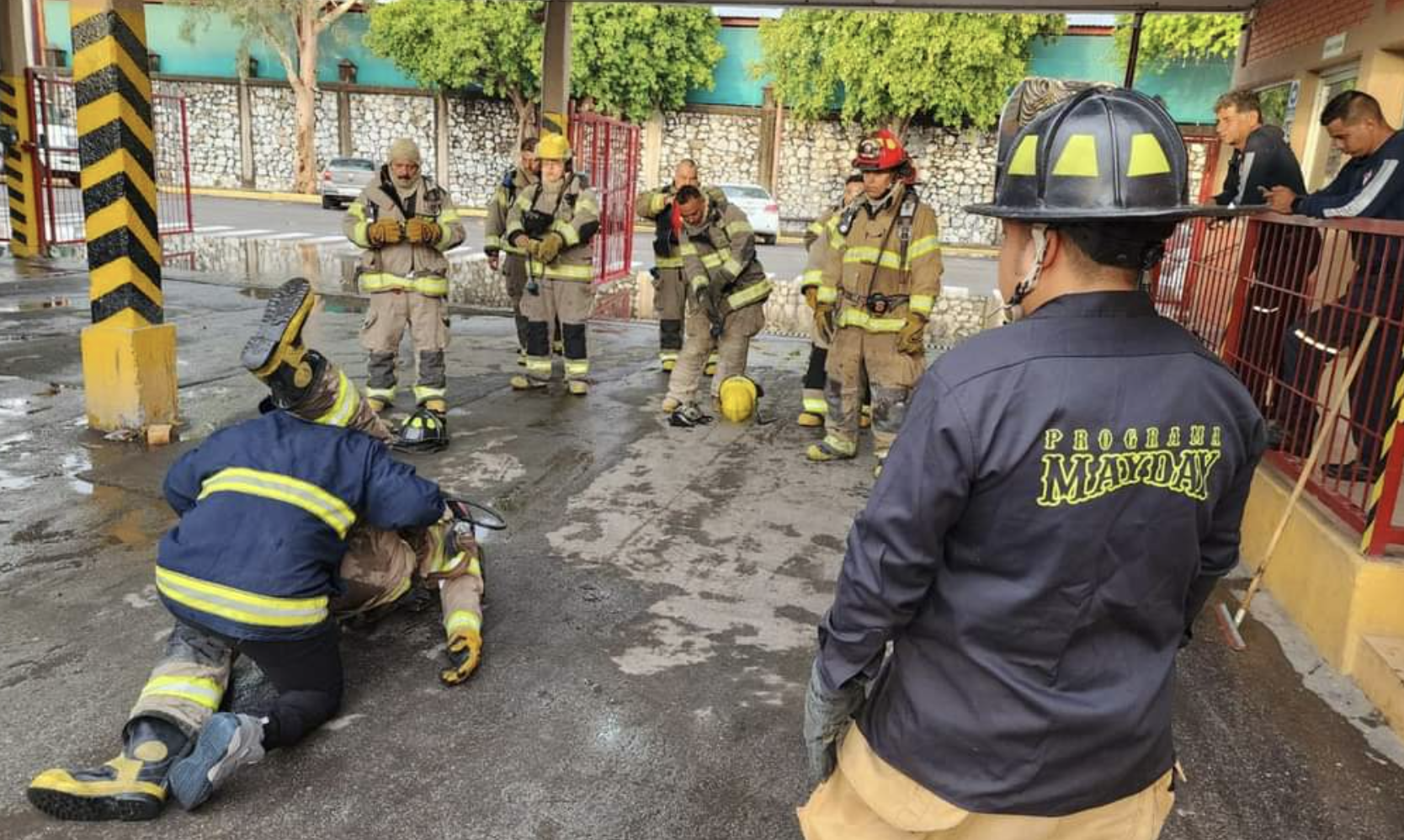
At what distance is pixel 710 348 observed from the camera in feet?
24.5

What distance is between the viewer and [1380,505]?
3.72m

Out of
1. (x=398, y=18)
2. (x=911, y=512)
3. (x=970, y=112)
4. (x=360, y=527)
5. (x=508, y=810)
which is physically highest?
(x=398, y=18)

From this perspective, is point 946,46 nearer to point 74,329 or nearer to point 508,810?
point 74,329

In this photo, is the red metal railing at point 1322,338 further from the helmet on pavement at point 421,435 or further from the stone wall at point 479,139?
the stone wall at point 479,139

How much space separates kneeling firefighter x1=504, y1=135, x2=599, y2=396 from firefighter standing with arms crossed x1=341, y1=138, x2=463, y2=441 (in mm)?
749

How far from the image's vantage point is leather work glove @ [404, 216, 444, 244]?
22.2 feet

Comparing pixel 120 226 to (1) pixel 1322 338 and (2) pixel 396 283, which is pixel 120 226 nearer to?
(2) pixel 396 283

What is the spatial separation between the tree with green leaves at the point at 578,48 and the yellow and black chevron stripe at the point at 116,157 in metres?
23.0

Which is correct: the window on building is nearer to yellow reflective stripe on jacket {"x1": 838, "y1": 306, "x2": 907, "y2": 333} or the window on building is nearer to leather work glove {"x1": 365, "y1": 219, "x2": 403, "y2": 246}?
yellow reflective stripe on jacket {"x1": 838, "y1": 306, "x2": 907, "y2": 333}

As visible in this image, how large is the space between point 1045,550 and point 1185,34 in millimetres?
27573

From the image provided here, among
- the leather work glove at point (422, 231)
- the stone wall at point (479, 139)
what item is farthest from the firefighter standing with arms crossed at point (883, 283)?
the stone wall at point (479, 139)

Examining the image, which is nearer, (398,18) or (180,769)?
(180,769)

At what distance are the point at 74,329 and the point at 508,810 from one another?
8.47 m

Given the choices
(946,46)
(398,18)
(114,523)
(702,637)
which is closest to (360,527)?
(702,637)
